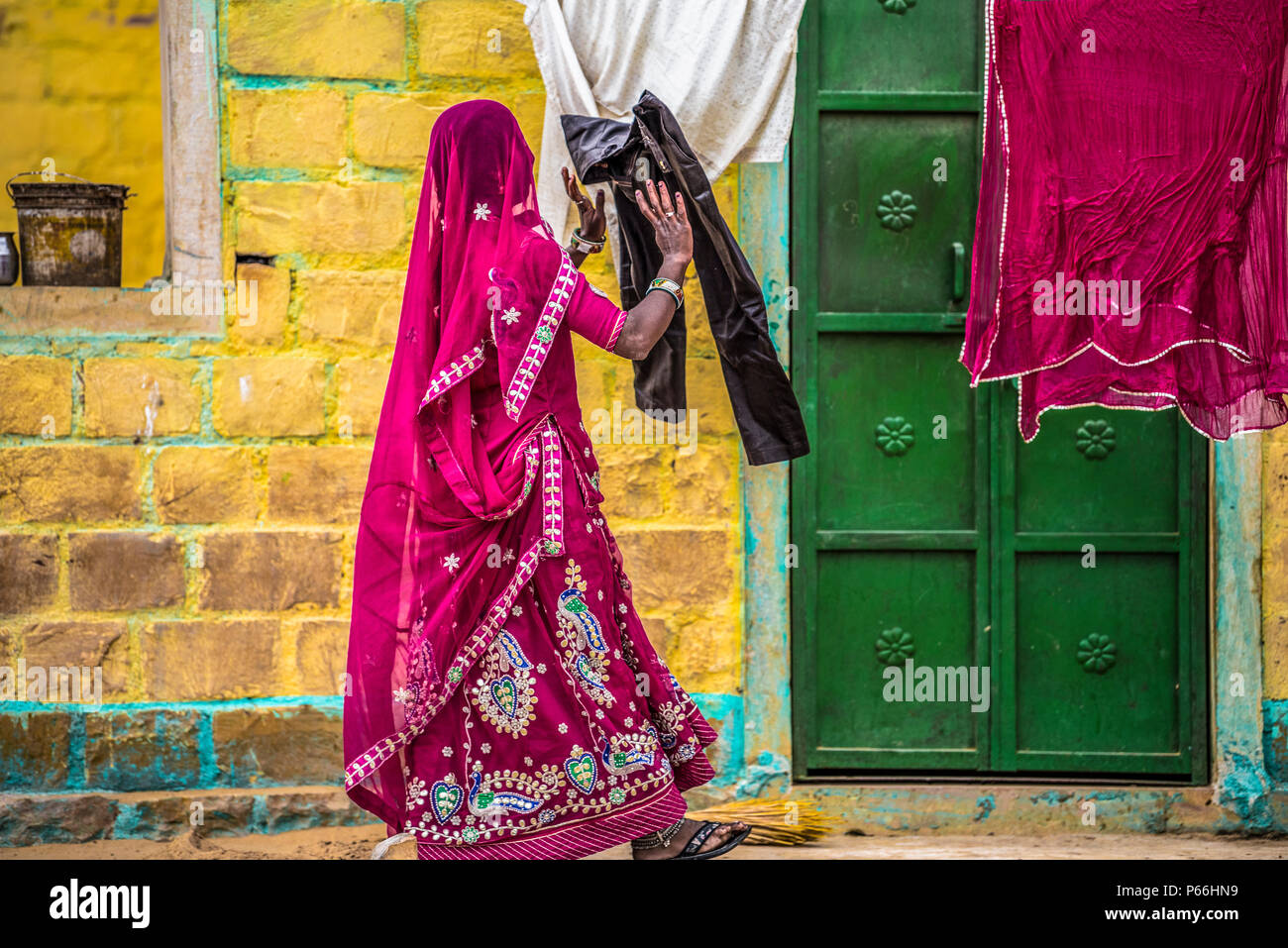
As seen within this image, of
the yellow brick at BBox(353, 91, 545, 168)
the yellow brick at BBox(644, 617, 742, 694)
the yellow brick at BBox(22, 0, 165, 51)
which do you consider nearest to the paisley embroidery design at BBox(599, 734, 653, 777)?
the yellow brick at BBox(644, 617, 742, 694)

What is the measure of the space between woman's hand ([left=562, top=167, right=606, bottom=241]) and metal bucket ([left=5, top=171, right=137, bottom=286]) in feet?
5.01

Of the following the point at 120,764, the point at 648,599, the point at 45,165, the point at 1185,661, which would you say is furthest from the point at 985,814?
the point at 45,165

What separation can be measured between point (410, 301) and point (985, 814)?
227 centimetres

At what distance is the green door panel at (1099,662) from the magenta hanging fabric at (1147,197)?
0.58 m

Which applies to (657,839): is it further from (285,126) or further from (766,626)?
(285,126)

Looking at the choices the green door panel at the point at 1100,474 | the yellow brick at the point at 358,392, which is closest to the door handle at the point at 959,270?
the green door panel at the point at 1100,474

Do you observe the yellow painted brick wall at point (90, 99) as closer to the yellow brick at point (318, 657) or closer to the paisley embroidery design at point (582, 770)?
the yellow brick at point (318, 657)

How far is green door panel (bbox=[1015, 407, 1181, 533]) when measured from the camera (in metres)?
3.53

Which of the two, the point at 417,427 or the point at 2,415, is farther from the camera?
the point at 2,415

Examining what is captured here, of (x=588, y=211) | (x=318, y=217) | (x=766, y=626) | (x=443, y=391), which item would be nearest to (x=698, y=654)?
(x=766, y=626)

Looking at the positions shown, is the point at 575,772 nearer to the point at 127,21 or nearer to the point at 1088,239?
the point at 1088,239

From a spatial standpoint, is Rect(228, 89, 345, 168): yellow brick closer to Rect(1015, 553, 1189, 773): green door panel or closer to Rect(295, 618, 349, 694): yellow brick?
Rect(295, 618, 349, 694): yellow brick

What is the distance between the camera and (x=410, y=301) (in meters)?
2.75

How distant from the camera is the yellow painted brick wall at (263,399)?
341 centimetres
